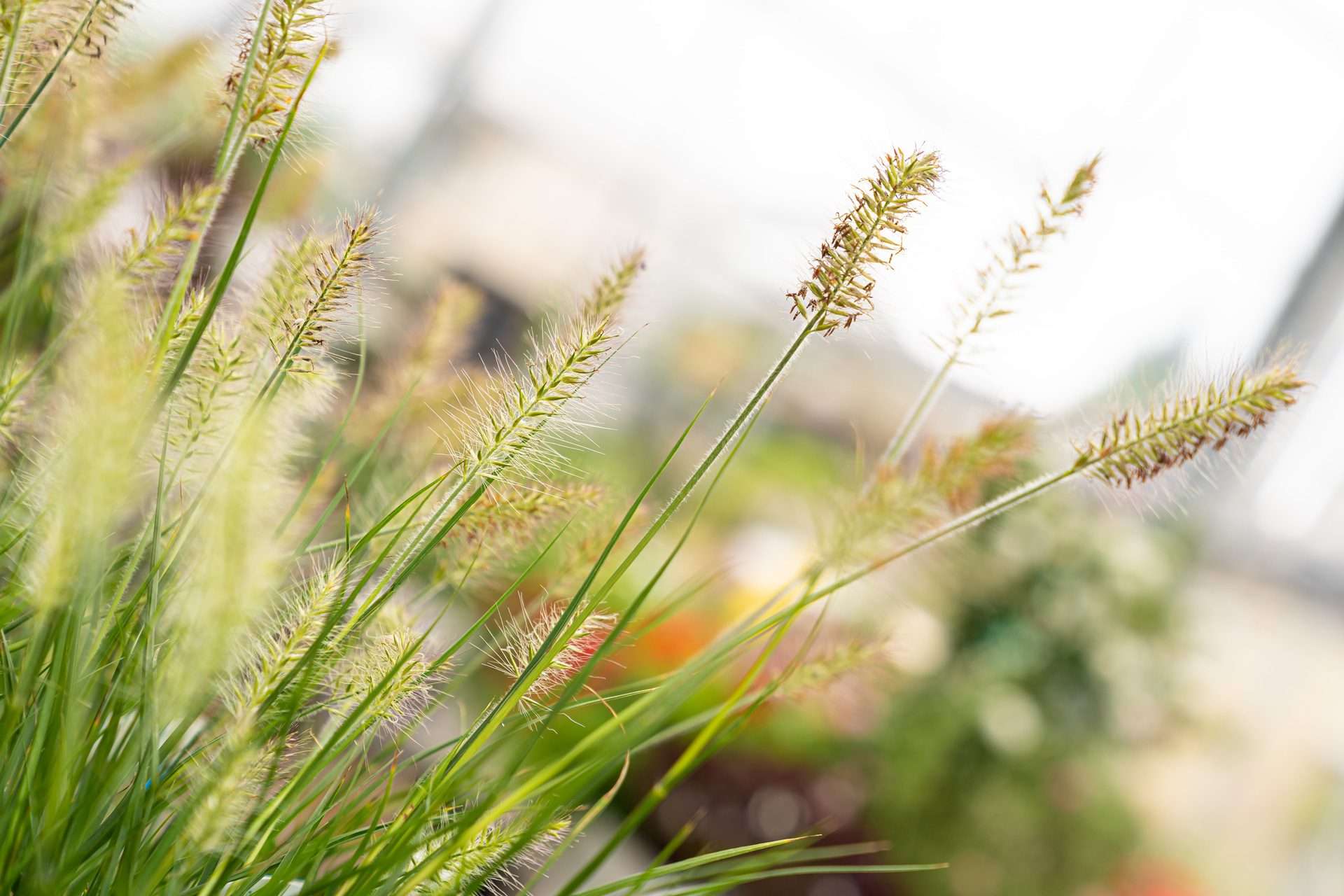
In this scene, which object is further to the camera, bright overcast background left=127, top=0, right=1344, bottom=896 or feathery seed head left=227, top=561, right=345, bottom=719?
bright overcast background left=127, top=0, right=1344, bottom=896

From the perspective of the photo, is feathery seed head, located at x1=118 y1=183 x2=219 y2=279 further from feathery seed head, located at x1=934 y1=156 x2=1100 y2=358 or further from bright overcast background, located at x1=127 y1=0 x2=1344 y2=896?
bright overcast background, located at x1=127 y1=0 x2=1344 y2=896

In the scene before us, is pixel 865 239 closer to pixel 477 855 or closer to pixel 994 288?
pixel 994 288

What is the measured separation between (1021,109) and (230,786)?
147 inches

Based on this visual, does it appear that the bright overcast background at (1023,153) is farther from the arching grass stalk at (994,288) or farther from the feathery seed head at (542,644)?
the feathery seed head at (542,644)

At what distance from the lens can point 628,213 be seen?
13.1 feet

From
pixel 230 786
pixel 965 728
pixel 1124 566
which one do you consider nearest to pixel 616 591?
pixel 965 728

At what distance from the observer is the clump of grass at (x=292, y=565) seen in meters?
0.29

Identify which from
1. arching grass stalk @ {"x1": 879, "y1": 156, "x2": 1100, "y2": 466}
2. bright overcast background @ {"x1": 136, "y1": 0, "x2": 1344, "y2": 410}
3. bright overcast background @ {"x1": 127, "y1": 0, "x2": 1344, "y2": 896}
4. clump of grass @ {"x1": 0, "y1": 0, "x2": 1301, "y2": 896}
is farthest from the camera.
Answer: bright overcast background @ {"x1": 136, "y1": 0, "x2": 1344, "y2": 410}

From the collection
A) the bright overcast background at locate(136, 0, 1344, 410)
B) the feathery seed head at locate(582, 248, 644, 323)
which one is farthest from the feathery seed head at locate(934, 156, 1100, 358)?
the bright overcast background at locate(136, 0, 1344, 410)

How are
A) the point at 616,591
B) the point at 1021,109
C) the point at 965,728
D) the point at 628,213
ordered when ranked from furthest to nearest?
the point at 628,213 < the point at 1021,109 < the point at 616,591 < the point at 965,728

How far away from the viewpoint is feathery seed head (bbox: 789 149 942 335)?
1.04ft

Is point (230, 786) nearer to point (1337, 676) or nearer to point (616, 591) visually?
point (616, 591)

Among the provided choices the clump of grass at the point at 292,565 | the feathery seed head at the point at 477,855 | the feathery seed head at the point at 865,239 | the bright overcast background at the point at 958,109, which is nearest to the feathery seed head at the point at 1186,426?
the clump of grass at the point at 292,565

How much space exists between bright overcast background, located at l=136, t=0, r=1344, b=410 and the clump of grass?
2.46m
